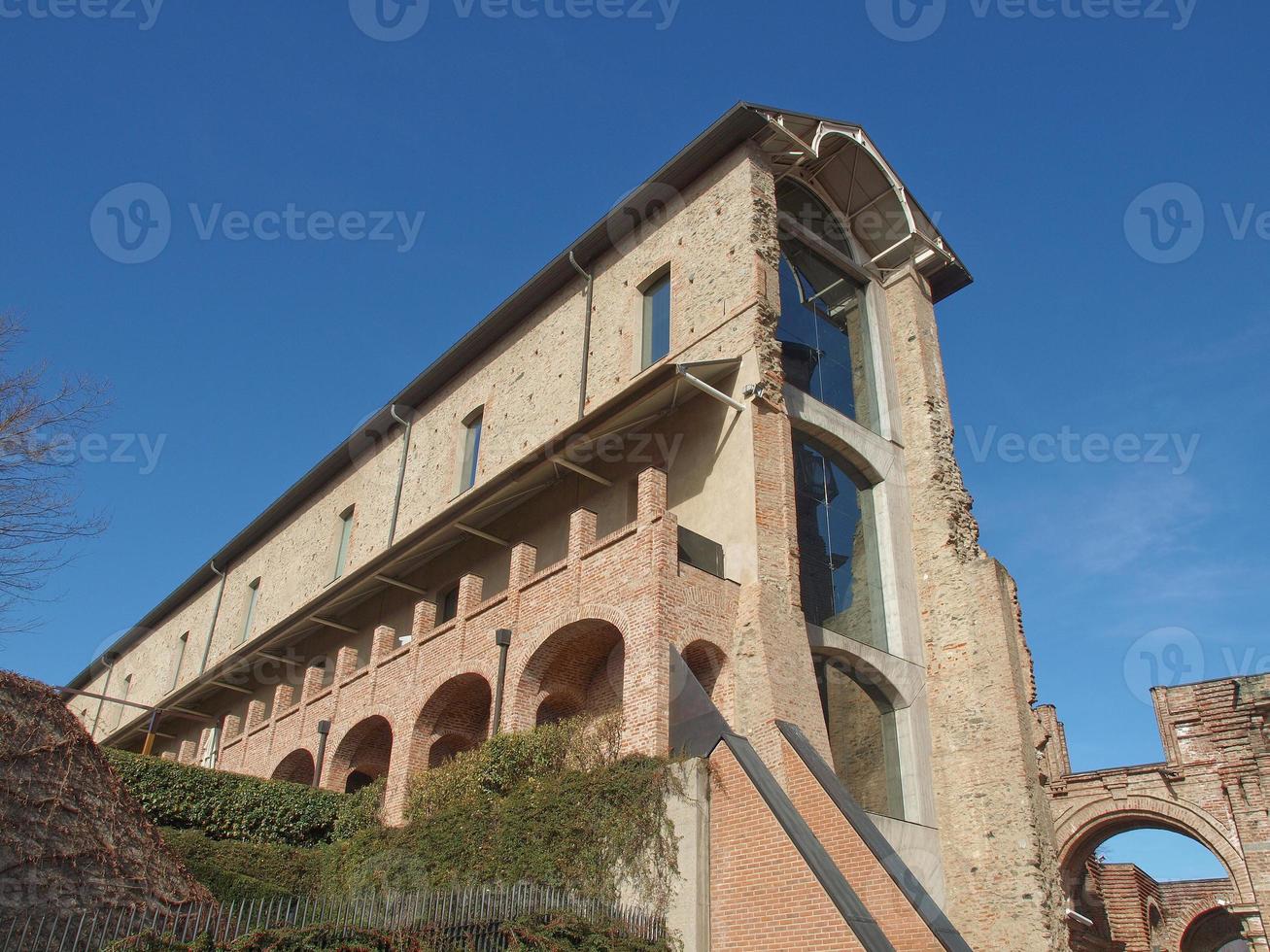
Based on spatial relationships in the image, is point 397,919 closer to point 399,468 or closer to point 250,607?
point 399,468

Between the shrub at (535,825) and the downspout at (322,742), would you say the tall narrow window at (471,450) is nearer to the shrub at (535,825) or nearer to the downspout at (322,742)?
the downspout at (322,742)

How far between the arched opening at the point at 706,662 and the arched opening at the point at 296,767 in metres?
10.9

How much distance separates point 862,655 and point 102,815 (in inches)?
453

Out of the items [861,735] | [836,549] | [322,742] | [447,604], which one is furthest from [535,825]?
[447,604]

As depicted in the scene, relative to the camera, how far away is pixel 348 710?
20.3m

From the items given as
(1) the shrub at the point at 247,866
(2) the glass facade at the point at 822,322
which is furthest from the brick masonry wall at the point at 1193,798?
(1) the shrub at the point at 247,866

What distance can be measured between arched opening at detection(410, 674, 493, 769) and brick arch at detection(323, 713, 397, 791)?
3.28 feet

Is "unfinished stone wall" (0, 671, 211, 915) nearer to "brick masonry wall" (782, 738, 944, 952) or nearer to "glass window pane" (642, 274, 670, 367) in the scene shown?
"brick masonry wall" (782, 738, 944, 952)

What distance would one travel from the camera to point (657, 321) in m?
20.8

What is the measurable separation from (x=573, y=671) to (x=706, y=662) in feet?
9.87

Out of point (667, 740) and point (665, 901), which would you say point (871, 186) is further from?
point (665, 901)

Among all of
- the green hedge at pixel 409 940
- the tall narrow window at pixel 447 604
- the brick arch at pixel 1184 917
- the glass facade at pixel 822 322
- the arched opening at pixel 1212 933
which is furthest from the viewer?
the arched opening at pixel 1212 933

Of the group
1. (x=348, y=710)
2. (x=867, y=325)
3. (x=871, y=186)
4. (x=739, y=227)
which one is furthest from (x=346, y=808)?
(x=871, y=186)

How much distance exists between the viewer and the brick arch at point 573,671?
52.4 feet
